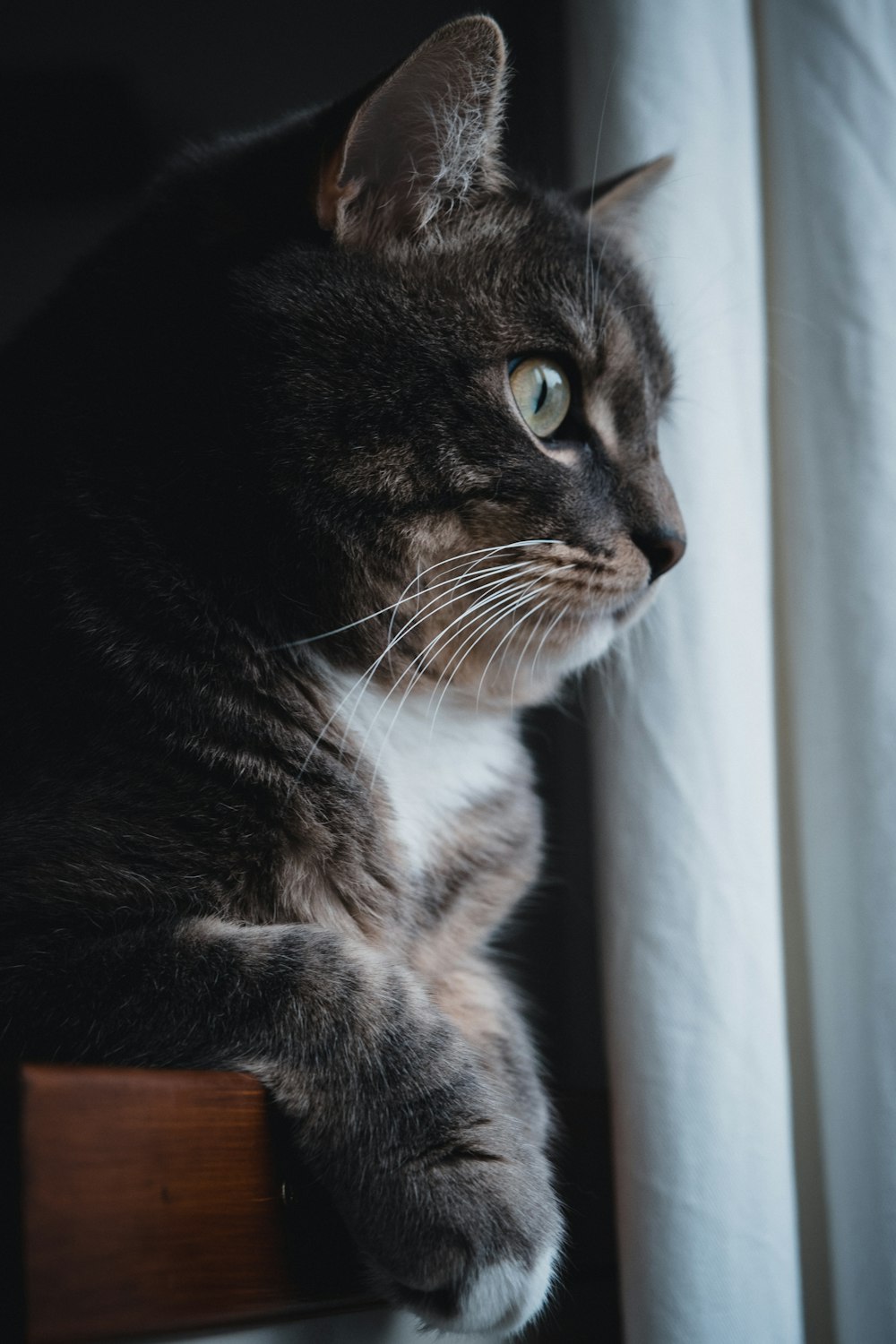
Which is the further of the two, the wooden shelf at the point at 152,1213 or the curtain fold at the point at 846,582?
the curtain fold at the point at 846,582

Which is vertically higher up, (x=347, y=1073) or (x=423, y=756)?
(x=423, y=756)

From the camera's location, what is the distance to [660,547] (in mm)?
798

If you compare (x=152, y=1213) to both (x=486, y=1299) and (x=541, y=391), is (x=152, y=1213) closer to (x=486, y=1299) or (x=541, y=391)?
(x=486, y=1299)

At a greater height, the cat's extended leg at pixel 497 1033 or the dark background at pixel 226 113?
the dark background at pixel 226 113

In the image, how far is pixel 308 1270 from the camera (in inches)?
20.7

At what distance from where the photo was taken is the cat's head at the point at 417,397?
694 mm

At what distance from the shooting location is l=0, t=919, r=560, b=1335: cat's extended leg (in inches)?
20.9

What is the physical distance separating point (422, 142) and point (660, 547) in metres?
0.37

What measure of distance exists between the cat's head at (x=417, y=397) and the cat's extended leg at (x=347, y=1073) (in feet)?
0.77

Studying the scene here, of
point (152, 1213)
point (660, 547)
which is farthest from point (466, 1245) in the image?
point (660, 547)

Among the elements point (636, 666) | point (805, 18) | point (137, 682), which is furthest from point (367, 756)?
point (805, 18)

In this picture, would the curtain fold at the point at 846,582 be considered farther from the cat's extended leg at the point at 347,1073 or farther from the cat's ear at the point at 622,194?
the cat's extended leg at the point at 347,1073

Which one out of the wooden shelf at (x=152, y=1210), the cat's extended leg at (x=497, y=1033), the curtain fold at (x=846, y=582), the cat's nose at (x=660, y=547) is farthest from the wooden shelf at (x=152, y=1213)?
the cat's nose at (x=660, y=547)

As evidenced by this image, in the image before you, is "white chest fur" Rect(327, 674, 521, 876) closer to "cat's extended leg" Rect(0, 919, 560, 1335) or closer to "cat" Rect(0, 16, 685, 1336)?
"cat" Rect(0, 16, 685, 1336)
